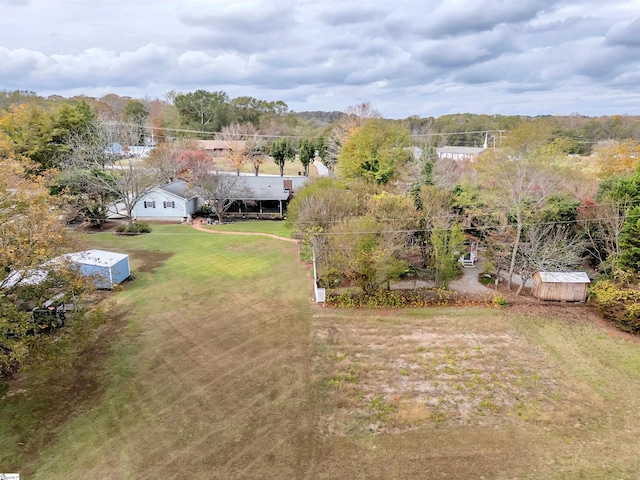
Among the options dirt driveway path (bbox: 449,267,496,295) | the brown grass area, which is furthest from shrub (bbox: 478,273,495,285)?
the brown grass area

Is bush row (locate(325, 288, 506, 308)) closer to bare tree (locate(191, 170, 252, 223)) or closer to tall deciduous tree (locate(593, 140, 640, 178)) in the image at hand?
bare tree (locate(191, 170, 252, 223))

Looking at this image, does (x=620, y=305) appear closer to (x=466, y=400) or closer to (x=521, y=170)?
(x=521, y=170)

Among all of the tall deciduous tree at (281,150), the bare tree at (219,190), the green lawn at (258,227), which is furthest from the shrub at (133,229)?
the tall deciduous tree at (281,150)

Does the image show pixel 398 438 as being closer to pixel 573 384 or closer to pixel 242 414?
pixel 242 414

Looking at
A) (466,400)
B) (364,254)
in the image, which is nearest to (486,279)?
(364,254)

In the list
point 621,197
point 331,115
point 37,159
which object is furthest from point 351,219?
point 331,115
